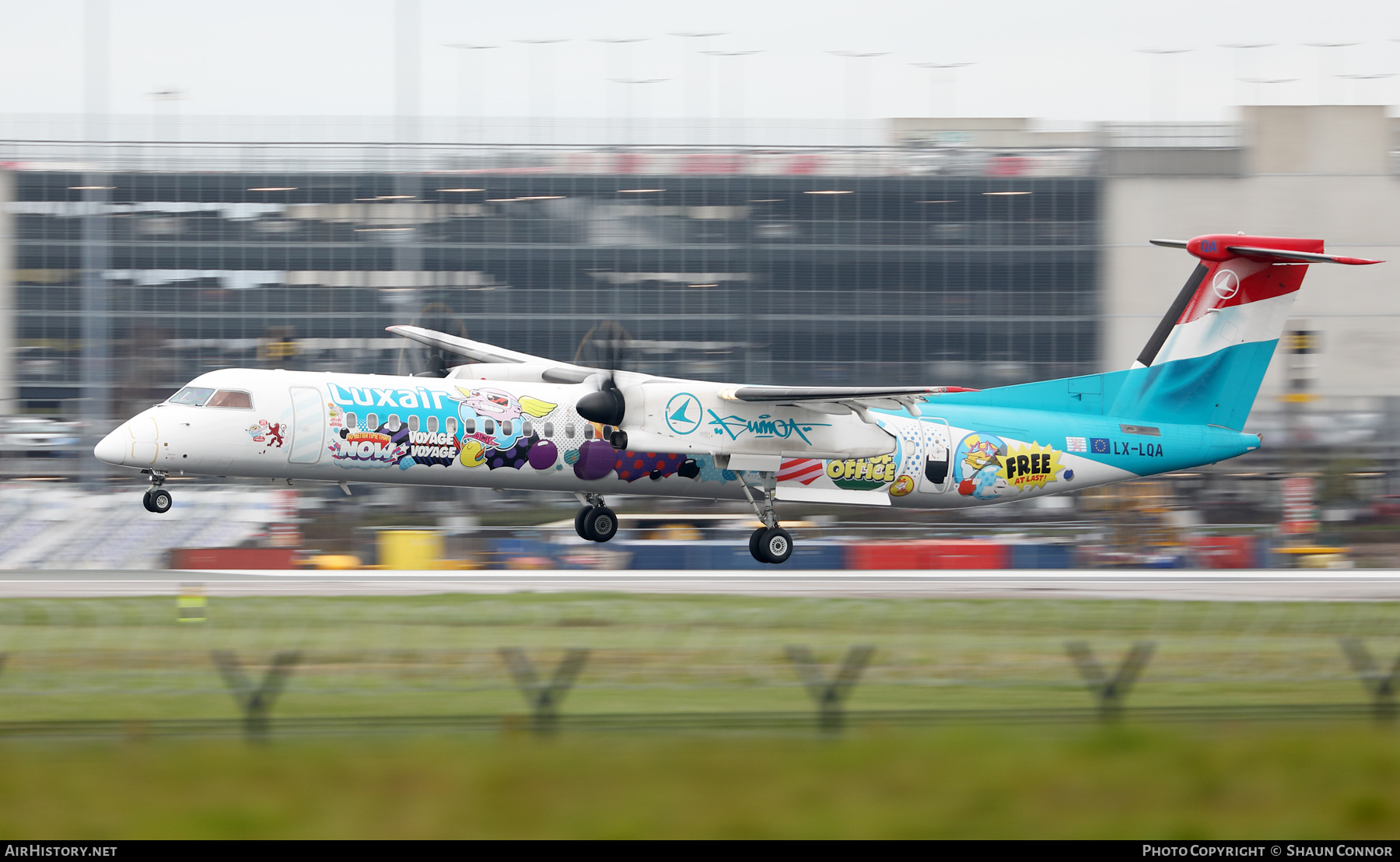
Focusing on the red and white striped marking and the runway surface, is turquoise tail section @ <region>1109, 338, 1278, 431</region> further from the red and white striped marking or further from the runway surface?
the red and white striped marking

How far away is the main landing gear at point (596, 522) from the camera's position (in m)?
26.3

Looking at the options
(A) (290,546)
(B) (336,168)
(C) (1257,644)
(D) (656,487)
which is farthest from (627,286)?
(C) (1257,644)

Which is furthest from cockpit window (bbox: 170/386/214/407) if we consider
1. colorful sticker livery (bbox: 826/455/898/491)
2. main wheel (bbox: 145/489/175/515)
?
colorful sticker livery (bbox: 826/455/898/491)

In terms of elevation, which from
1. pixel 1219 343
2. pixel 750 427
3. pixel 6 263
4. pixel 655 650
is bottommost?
pixel 655 650

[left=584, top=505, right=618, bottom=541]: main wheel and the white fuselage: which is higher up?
the white fuselage

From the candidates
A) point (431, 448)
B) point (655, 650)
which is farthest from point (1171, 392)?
point (655, 650)

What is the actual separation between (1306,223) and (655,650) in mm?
65710

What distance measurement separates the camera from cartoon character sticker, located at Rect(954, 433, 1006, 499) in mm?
26297

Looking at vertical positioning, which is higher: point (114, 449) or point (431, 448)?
point (114, 449)

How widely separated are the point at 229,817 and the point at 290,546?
2366 centimetres

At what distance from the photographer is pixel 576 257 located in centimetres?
6450

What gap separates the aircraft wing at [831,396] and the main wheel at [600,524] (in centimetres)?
354
